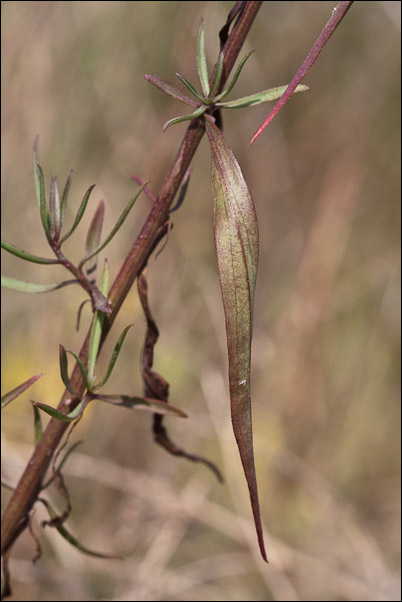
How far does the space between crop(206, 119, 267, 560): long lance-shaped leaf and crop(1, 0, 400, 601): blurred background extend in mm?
1032

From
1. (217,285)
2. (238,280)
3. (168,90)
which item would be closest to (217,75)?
(168,90)

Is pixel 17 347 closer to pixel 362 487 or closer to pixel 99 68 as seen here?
pixel 99 68

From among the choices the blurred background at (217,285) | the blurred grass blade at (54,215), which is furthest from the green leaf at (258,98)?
the blurred background at (217,285)

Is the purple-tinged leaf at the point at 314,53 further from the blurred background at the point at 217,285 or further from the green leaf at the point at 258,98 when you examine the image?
the blurred background at the point at 217,285

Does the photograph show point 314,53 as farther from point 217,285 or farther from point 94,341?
point 217,285

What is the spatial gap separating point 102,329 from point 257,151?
1.71 metres

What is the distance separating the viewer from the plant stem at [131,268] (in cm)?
54

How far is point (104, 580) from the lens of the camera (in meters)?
1.55

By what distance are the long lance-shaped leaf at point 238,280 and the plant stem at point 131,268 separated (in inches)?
3.4

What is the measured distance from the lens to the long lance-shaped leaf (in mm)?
451

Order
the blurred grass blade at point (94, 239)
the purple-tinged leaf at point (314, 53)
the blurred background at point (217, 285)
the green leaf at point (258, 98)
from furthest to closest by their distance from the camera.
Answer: the blurred background at point (217, 285) < the blurred grass blade at point (94, 239) < the green leaf at point (258, 98) < the purple-tinged leaf at point (314, 53)

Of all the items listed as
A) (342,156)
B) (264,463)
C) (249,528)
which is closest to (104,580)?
(249,528)

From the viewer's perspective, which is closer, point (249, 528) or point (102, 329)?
point (102, 329)

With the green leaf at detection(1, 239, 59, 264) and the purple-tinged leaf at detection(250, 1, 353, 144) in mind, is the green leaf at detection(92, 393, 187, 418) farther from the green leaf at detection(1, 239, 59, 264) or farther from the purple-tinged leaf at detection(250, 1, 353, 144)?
the purple-tinged leaf at detection(250, 1, 353, 144)
